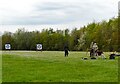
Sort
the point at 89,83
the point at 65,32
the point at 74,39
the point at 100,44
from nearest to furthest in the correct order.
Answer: the point at 89,83
the point at 100,44
the point at 74,39
the point at 65,32

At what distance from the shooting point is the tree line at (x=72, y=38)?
131 m

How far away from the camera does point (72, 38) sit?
15438cm

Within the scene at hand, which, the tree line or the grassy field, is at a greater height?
the tree line

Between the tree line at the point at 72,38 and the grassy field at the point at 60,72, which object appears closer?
the grassy field at the point at 60,72

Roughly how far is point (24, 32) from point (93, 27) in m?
37.7

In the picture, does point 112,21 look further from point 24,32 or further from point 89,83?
point 89,83

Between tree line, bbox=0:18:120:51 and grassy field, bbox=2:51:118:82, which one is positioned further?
tree line, bbox=0:18:120:51

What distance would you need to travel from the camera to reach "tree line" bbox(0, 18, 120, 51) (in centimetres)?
13090

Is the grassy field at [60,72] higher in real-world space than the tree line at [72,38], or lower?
lower

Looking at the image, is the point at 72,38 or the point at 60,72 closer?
the point at 60,72

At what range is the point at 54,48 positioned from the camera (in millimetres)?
148875

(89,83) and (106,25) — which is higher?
(106,25)

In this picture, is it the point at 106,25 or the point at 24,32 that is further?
the point at 24,32

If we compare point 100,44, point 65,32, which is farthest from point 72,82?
point 65,32
